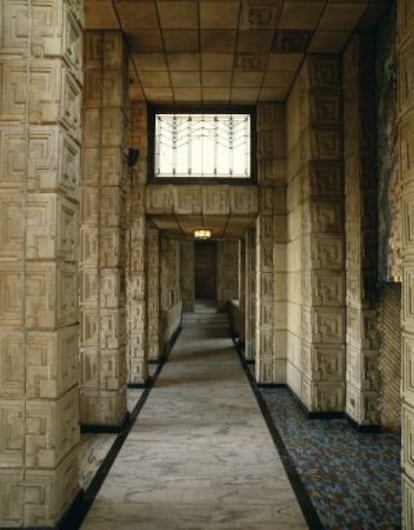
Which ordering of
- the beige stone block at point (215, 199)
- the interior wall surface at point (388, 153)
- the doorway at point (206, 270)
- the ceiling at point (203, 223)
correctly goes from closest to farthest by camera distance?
the interior wall surface at point (388, 153), the beige stone block at point (215, 199), the ceiling at point (203, 223), the doorway at point (206, 270)

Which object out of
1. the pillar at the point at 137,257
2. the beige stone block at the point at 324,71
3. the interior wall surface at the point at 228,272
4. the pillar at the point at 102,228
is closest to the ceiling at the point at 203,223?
the pillar at the point at 137,257

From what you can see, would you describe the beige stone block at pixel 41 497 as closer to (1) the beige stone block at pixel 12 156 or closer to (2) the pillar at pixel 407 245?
(1) the beige stone block at pixel 12 156

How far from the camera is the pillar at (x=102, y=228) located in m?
5.31

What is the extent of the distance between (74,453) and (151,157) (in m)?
5.34

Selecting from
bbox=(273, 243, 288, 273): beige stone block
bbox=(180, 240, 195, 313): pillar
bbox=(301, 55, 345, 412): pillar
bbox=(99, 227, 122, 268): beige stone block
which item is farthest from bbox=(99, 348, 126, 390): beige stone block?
bbox=(180, 240, 195, 313): pillar

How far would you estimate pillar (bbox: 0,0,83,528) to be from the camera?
9.76 ft

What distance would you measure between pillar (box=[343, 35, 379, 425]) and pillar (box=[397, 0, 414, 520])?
2.61 m

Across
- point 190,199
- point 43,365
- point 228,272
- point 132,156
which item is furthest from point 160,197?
point 228,272

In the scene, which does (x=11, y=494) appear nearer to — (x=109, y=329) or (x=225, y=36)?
(x=109, y=329)

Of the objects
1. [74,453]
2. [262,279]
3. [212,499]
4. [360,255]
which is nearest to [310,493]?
[212,499]

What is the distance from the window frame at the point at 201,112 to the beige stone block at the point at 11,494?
5.37m

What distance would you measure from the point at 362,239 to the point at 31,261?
3576 mm

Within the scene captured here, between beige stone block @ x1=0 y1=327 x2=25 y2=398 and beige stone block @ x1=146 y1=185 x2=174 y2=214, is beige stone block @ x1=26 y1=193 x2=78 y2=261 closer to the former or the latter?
beige stone block @ x1=0 y1=327 x2=25 y2=398

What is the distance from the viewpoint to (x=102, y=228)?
5430mm
